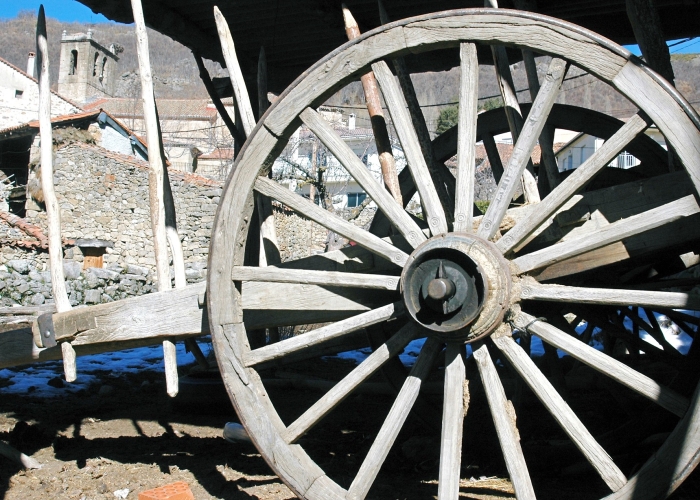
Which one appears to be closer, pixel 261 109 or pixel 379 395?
pixel 261 109

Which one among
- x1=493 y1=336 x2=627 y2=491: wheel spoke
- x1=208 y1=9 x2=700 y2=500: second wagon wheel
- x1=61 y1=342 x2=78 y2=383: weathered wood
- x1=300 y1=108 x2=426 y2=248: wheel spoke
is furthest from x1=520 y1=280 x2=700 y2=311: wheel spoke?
x1=61 y1=342 x2=78 y2=383: weathered wood

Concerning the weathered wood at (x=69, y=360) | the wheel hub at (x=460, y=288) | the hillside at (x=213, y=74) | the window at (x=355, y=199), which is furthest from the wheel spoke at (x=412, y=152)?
the window at (x=355, y=199)

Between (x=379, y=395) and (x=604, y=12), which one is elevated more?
(x=604, y=12)

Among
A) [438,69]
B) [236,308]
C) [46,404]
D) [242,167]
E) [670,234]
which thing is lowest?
[46,404]

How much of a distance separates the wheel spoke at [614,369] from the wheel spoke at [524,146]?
39 cm

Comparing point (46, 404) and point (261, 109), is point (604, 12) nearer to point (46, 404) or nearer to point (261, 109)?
point (261, 109)

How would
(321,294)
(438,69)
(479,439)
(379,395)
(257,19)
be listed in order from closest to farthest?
1. (321,294)
2. (479,439)
3. (257,19)
4. (379,395)
5. (438,69)

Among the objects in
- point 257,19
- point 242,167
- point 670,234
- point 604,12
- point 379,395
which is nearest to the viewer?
point 670,234

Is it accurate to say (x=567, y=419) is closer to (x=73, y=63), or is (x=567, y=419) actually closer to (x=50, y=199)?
(x=50, y=199)

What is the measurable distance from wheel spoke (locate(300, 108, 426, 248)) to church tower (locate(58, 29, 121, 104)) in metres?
60.0

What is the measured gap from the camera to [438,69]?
5535 millimetres

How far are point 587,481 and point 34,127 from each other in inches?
870

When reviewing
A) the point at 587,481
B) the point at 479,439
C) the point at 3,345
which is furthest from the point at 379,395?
the point at 3,345

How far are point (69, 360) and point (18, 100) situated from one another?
34.3 meters
